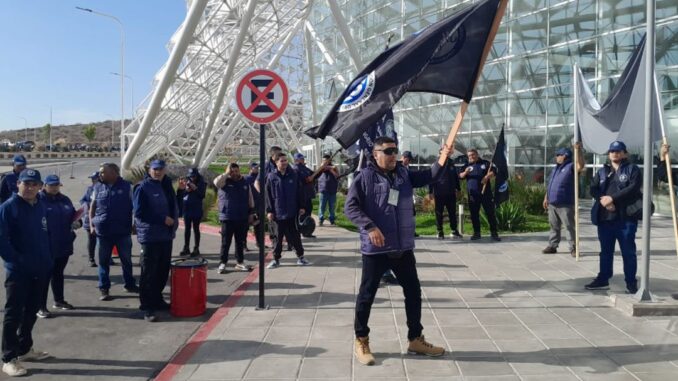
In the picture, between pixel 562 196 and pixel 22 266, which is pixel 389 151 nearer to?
pixel 22 266

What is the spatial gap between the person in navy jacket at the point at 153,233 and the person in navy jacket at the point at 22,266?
1.39m

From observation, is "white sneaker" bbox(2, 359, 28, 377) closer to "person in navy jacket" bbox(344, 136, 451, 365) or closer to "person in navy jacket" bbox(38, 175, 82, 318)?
"person in navy jacket" bbox(38, 175, 82, 318)

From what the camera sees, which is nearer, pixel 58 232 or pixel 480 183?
pixel 58 232

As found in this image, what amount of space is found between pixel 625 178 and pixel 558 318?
2027mm

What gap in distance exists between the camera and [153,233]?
6480 mm

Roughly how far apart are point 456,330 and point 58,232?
4.77 metres

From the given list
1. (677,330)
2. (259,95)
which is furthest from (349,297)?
(677,330)

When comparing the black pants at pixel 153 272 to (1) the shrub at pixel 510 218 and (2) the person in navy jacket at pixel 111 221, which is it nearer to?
(2) the person in navy jacket at pixel 111 221

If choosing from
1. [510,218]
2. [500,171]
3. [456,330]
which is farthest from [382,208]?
[510,218]

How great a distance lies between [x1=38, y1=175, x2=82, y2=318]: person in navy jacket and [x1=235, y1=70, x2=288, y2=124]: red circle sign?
8.61ft

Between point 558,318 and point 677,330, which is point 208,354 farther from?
point 677,330

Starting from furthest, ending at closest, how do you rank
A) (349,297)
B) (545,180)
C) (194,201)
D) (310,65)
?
1. (310,65)
2. (545,180)
3. (194,201)
4. (349,297)

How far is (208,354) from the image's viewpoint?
16.5 ft

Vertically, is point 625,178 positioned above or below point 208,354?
above
